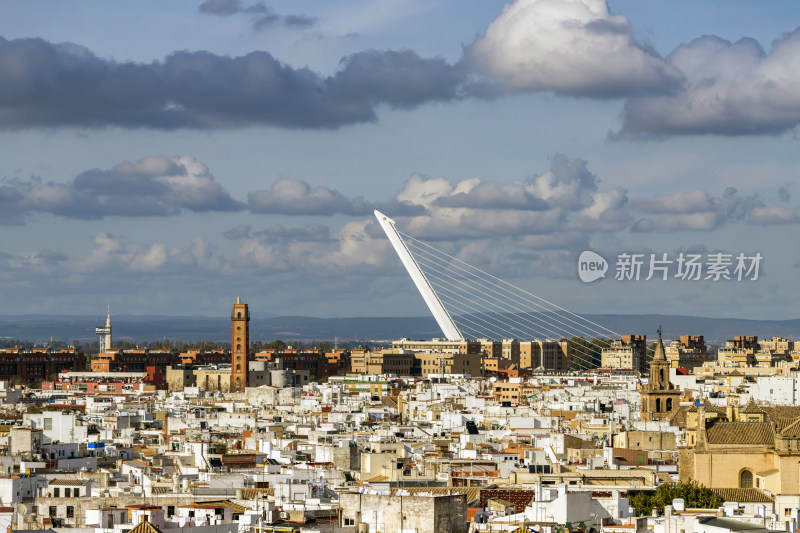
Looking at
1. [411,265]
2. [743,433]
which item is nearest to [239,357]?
[411,265]

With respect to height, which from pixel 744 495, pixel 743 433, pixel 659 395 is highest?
pixel 659 395

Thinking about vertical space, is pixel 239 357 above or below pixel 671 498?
above

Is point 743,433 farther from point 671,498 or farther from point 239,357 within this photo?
point 239,357

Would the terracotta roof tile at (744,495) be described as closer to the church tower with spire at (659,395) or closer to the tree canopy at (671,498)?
the tree canopy at (671,498)

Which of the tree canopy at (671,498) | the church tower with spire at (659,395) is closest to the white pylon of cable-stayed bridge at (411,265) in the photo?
the church tower with spire at (659,395)

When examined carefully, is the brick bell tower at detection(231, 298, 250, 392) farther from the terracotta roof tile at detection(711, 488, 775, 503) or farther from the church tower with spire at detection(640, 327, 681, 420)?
the terracotta roof tile at detection(711, 488, 775, 503)

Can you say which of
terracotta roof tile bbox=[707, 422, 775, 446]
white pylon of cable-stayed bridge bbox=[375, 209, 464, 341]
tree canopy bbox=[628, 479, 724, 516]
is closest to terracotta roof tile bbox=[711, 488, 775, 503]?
tree canopy bbox=[628, 479, 724, 516]

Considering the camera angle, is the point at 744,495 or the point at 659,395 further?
the point at 659,395

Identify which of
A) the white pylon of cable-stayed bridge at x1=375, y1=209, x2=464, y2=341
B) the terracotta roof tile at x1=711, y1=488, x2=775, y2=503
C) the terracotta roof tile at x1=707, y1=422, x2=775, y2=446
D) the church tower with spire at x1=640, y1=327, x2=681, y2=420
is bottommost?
the terracotta roof tile at x1=711, y1=488, x2=775, y2=503

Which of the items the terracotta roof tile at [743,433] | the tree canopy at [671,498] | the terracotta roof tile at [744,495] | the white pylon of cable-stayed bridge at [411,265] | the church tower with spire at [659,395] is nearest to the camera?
the tree canopy at [671,498]

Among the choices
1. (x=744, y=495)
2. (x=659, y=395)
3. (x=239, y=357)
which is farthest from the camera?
(x=239, y=357)

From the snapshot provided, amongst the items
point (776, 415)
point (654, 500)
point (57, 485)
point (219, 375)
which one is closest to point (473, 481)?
point (654, 500)

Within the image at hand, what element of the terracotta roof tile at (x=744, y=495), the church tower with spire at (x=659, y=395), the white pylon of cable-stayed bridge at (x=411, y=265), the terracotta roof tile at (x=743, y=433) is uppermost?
the white pylon of cable-stayed bridge at (x=411, y=265)
